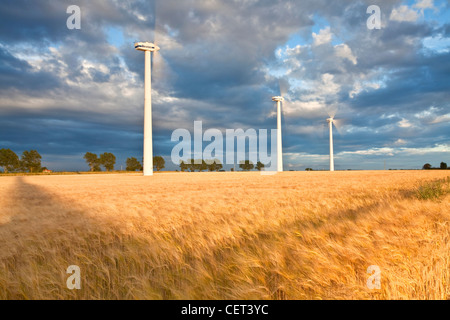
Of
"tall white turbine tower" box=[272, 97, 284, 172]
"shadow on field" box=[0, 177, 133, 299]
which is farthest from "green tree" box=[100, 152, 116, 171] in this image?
"shadow on field" box=[0, 177, 133, 299]

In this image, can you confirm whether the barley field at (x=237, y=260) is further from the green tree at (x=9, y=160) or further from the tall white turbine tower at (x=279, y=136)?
the green tree at (x=9, y=160)

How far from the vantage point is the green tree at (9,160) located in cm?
12575

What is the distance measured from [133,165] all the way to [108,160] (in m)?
15.8

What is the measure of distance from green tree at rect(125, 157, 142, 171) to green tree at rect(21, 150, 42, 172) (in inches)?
1914

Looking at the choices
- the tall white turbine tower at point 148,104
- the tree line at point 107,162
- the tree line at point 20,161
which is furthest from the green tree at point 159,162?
the tall white turbine tower at point 148,104

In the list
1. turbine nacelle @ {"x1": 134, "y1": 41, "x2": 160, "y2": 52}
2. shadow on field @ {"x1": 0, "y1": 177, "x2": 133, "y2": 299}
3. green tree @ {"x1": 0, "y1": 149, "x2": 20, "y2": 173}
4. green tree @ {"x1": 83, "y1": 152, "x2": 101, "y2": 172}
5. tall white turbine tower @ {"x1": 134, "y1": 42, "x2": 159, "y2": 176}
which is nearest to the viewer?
shadow on field @ {"x1": 0, "y1": 177, "x2": 133, "y2": 299}

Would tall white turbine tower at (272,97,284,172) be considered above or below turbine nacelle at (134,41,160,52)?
below

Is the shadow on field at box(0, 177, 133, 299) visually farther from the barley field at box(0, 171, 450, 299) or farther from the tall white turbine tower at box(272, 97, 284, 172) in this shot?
the tall white turbine tower at box(272, 97, 284, 172)

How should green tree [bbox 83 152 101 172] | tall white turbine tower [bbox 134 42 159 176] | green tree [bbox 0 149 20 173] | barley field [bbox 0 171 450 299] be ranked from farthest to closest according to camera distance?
green tree [bbox 83 152 101 172] < green tree [bbox 0 149 20 173] < tall white turbine tower [bbox 134 42 159 176] < barley field [bbox 0 171 450 299]

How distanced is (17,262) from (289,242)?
5.10 meters

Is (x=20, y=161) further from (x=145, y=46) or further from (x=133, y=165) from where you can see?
(x=145, y=46)

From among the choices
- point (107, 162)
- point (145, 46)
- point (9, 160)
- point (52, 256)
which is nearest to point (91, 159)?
point (107, 162)

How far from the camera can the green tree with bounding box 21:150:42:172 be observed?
132 metres

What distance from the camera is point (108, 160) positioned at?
17112cm
